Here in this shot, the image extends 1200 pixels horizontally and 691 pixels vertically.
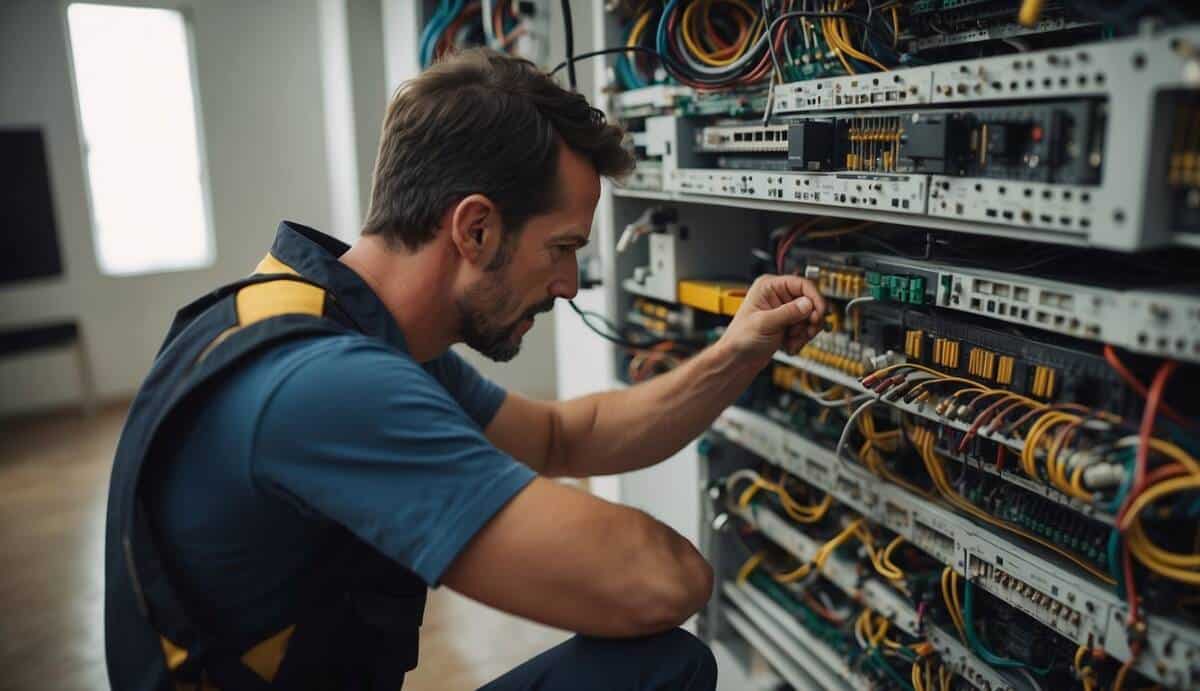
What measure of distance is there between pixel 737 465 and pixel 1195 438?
3.18 feet

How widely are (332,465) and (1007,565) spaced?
0.79 m

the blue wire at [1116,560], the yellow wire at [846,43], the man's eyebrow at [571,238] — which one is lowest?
the blue wire at [1116,560]

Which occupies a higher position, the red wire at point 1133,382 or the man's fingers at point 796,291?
the man's fingers at point 796,291

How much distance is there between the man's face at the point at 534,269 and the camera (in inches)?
46.0

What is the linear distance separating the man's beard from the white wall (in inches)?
147

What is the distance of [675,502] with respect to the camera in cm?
184

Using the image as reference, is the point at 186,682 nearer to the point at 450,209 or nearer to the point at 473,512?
the point at 473,512

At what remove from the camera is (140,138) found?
4375 millimetres

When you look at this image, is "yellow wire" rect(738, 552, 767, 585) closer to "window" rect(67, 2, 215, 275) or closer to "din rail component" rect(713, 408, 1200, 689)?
"din rail component" rect(713, 408, 1200, 689)

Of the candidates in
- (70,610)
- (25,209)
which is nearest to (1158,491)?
(70,610)

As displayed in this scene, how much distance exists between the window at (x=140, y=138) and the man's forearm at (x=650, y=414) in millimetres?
3661

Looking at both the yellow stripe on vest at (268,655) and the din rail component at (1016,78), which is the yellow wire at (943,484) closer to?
the din rail component at (1016,78)

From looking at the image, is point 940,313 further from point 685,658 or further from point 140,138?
point 140,138

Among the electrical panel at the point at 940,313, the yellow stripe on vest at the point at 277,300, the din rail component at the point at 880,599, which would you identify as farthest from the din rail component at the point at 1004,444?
the yellow stripe on vest at the point at 277,300
